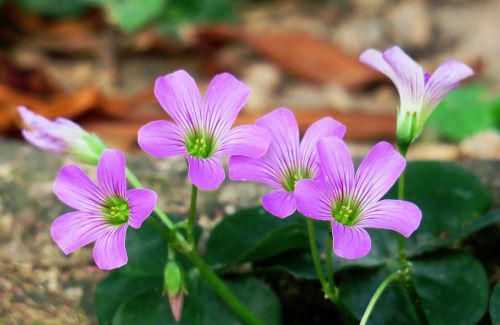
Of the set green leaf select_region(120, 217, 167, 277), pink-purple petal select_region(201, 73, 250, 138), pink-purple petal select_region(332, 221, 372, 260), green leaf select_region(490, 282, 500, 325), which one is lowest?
green leaf select_region(120, 217, 167, 277)

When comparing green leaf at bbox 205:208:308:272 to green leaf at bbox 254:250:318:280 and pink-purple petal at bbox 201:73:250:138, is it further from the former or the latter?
pink-purple petal at bbox 201:73:250:138

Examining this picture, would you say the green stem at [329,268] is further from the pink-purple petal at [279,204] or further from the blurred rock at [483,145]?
the blurred rock at [483,145]

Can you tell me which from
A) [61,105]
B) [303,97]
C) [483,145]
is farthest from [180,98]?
[303,97]

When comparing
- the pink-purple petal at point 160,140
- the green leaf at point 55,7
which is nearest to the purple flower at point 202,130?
the pink-purple petal at point 160,140

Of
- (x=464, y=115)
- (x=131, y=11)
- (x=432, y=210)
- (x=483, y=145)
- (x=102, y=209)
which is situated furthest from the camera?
(x=131, y=11)

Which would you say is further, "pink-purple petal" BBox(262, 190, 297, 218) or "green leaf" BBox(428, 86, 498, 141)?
→ "green leaf" BBox(428, 86, 498, 141)

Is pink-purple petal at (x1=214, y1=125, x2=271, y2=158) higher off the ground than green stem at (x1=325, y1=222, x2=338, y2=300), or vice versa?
pink-purple petal at (x1=214, y1=125, x2=271, y2=158)

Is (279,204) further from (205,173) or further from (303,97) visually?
(303,97)

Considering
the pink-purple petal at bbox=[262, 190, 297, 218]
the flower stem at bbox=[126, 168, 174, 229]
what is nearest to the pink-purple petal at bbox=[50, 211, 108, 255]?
the flower stem at bbox=[126, 168, 174, 229]
